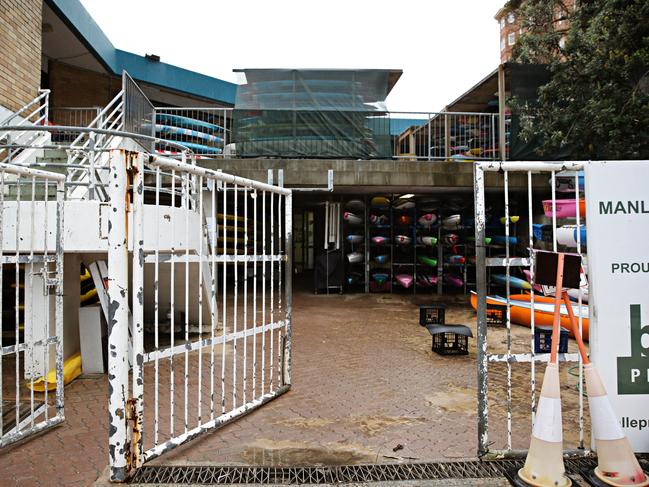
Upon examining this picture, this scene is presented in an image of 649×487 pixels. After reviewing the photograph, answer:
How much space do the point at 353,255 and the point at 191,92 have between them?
10159mm

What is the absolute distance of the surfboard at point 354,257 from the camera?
42.9 feet

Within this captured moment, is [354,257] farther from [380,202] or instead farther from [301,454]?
[301,454]

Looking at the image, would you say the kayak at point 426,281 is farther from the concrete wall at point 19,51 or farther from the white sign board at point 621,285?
the concrete wall at point 19,51

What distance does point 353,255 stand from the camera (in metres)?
13.2

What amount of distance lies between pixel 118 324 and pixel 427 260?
11.2 m

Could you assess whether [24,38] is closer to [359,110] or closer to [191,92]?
[359,110]

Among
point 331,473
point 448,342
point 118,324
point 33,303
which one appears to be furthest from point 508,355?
point 33,303

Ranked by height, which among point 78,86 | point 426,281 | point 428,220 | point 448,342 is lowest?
point 448,342

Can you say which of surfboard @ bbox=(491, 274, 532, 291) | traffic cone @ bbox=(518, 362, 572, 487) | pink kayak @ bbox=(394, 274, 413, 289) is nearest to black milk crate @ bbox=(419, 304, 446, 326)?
surfboard @ bbox=(491, 274, 532, 291)

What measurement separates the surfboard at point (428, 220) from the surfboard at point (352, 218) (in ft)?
5.71

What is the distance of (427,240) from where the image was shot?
1295cm

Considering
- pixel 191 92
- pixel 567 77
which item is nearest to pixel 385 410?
pixel 567 77

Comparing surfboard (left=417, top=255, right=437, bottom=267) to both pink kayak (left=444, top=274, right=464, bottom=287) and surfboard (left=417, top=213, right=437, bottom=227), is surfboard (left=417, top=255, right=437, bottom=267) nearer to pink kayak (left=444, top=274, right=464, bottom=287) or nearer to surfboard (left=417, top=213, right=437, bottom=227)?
pink kayak (left=444, top=274, right=464, bottom=287)

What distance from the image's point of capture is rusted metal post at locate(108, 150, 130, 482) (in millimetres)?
2867
